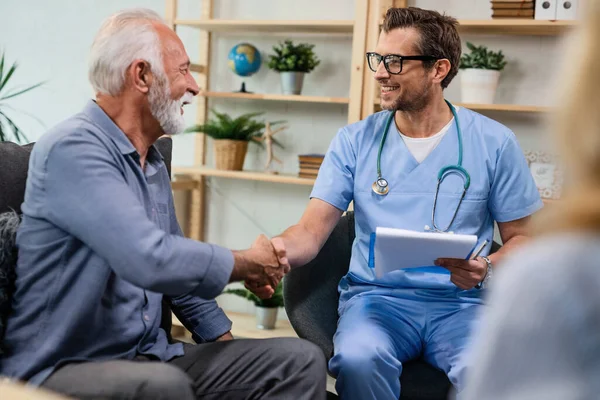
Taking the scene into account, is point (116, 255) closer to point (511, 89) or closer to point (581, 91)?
point (581, 91)

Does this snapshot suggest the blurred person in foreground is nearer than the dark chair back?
Yes

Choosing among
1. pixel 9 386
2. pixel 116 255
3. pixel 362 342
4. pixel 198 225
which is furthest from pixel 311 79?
pixel 9 386

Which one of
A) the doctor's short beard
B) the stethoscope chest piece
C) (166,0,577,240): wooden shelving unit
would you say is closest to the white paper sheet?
the stethoscope chest piece

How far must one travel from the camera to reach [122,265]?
1.50 metres

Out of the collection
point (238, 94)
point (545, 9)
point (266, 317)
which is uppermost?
point (545, 9)

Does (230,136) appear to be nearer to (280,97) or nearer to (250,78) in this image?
(280,97)

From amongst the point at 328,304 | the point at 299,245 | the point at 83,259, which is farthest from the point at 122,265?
the point at 328,304

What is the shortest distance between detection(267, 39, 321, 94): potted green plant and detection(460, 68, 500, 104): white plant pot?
72 centimetres

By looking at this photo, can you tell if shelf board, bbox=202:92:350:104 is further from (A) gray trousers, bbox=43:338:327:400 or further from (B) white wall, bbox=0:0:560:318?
(A) gray trousers, bbox=43:338:327:400

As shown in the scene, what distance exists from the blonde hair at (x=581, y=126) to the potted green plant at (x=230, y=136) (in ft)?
9.86

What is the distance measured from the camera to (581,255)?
0.78 m

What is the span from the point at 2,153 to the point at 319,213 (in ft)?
2.83

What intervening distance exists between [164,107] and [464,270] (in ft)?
2.79

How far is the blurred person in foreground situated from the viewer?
77cm
